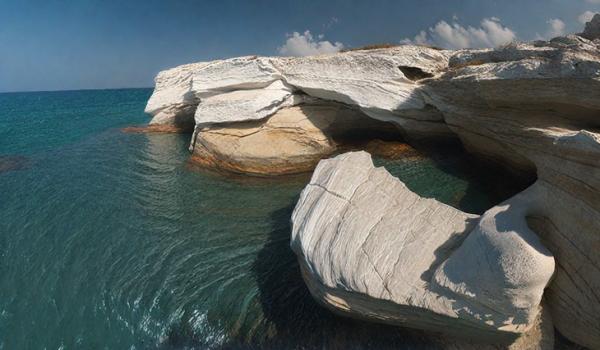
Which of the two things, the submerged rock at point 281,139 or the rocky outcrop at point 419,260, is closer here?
the rocky outcrop at point 419,260

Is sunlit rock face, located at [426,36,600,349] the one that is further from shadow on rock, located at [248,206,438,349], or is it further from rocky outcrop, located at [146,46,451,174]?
shadow on rock, located at [248,206,438,349]

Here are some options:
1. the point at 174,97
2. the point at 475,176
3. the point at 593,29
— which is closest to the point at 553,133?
the point at 593,29

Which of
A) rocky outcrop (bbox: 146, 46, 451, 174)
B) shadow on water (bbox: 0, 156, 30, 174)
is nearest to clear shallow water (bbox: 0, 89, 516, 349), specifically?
rocky outcrop (bbox: 146, 46, 451, 174)

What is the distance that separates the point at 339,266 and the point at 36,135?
113ft

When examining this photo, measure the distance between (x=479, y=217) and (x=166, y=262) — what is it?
8135 mm

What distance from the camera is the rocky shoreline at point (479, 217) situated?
591 cm

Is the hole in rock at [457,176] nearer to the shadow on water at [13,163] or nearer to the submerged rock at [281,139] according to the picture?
the submerged rock at [281,139]

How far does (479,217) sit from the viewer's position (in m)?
7.20

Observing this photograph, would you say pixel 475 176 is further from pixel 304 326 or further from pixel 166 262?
pixel 166 262

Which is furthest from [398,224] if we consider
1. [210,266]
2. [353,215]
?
[210,266]

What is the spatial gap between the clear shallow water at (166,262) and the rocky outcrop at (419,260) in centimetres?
105

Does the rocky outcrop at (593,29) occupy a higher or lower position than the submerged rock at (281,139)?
higher

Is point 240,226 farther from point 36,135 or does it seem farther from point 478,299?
point 36,135

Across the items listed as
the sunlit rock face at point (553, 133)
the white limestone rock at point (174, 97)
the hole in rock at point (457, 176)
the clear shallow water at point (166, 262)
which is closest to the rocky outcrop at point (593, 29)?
the sunlit rock face at point (553, 133)
